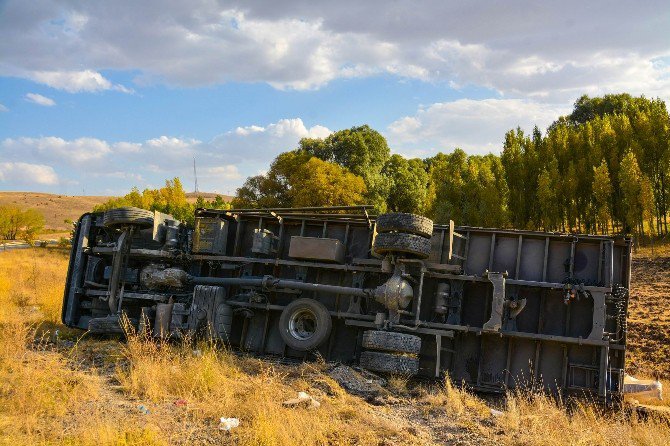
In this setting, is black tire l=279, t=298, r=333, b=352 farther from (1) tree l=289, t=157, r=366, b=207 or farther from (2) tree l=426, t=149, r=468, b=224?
(2) tree l=426, t=149, r=468, b=224

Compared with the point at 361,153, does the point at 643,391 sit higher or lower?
lower

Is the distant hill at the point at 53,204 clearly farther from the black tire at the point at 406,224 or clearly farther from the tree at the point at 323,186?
the black tire at the point at 406,224

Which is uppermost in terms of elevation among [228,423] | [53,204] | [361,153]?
[361,153]

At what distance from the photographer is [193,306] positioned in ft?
37.8

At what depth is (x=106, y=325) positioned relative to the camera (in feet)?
39.0

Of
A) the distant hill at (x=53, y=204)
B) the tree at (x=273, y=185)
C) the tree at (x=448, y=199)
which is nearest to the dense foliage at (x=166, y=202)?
the tree at (x=273, y=185)

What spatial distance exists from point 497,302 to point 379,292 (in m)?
2.00

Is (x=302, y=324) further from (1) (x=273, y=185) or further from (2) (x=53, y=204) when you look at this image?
(2) (x=53, y=204)

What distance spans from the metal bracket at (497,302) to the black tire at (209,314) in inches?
193

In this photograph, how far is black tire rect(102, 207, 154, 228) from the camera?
12.4 m

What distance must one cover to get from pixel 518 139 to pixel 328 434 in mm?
39493

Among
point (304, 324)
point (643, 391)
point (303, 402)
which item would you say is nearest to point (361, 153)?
point (304, 324)

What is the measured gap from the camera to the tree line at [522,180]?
33.7 meters

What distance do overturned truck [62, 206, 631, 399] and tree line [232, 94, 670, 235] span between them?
2367 centimetres
